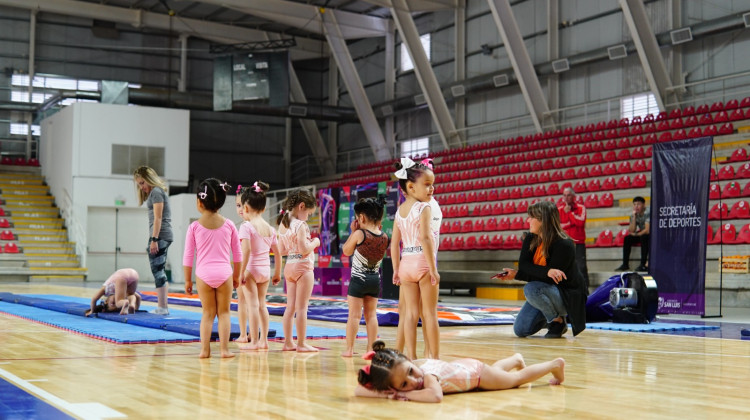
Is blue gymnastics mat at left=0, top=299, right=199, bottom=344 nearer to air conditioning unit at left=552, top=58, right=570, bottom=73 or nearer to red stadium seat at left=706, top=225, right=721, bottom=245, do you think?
red stadium seat at left=706, top=225, right=721, bottom=245

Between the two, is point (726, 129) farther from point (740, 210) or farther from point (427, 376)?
point (427, 376)

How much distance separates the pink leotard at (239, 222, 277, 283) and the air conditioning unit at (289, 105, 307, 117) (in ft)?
71.4

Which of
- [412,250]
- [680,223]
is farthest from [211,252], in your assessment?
[680,223]

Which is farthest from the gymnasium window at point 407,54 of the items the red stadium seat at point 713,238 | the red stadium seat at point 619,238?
the red stadium seat at point 713,238

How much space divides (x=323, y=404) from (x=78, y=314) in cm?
638

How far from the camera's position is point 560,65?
21516mm

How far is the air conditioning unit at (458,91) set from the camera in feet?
80.5

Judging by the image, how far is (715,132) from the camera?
635 inches

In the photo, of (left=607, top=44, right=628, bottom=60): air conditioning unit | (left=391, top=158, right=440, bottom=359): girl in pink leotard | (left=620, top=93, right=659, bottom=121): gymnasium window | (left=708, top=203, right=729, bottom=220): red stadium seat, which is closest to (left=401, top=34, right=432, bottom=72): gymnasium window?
(left=607, top=44, right=628, bottom=60): air conditioning unit

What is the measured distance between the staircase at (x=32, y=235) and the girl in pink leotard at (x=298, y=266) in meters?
19.2

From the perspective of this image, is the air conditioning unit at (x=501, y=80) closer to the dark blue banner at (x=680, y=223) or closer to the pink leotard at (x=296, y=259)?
the dark blue banner at (x=680, y=223)

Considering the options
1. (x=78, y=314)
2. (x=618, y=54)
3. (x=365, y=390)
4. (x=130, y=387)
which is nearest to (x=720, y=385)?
(x=365, y=390)

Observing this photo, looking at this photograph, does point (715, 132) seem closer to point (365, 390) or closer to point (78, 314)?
point (78, 314)

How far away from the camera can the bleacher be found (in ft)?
46.3
